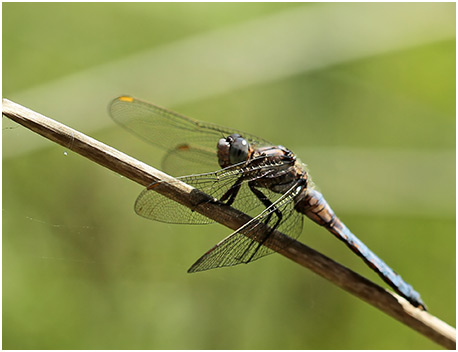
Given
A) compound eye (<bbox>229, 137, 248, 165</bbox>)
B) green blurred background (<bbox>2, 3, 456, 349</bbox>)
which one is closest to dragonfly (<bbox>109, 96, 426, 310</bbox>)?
compound eye (<bbox>229, 137, 248, 165</bbox>)

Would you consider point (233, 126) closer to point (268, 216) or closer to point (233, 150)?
point (233, 150)

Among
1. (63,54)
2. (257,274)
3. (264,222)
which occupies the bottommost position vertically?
(257,274)

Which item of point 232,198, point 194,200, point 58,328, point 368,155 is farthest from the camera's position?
point 368,155

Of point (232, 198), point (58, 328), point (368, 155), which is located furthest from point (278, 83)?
point (58, 328)

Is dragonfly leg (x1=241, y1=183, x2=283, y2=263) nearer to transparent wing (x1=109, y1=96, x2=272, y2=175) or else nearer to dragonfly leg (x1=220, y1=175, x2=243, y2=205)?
dragonfly leg (x1=220, y1=175, x2=243, y2=205)

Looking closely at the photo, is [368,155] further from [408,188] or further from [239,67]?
[239,67]

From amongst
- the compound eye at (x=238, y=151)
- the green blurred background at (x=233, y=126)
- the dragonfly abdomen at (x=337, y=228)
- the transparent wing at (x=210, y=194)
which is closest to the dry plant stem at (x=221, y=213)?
the transparent wing at (x=210, y=194)

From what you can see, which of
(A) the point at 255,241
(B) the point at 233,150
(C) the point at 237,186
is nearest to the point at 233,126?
(B) the point at 233,150
